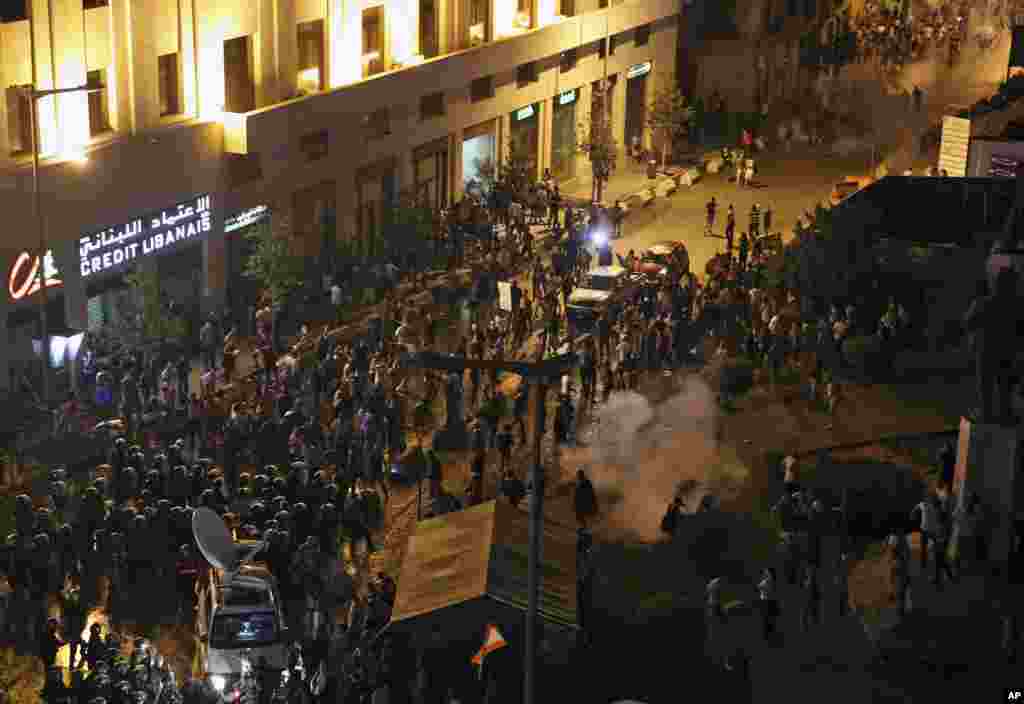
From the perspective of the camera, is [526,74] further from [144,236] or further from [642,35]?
[144,236]

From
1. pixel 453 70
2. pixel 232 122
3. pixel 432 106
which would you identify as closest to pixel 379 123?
pixel 432 106

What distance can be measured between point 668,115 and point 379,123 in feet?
56.7

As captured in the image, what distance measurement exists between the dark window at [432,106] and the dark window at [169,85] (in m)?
13.1

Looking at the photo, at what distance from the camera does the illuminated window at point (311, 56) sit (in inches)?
2032

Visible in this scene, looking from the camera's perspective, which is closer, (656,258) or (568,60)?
(656,258)

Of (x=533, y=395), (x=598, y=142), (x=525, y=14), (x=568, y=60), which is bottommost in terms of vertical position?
(x=598, y=142)

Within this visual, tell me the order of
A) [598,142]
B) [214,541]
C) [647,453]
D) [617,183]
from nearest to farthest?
[214,541]
[647,453]
[598,142]
[617,183]

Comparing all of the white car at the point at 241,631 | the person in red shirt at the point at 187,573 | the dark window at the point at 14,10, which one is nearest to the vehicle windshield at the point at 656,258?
the dark window at the point at 14,10

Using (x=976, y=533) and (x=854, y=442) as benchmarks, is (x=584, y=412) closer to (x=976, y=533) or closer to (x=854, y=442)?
(x=854, y=442)

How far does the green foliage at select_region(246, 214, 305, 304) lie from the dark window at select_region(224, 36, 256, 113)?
14.5ft

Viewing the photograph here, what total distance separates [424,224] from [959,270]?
1460cm

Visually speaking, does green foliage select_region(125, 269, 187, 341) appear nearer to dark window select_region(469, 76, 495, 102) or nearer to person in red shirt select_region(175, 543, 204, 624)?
person in red shirt select_region(175, 543, 204, 624)

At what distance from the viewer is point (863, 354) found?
41.8 meters

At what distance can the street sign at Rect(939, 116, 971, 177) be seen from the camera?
55906 mm
